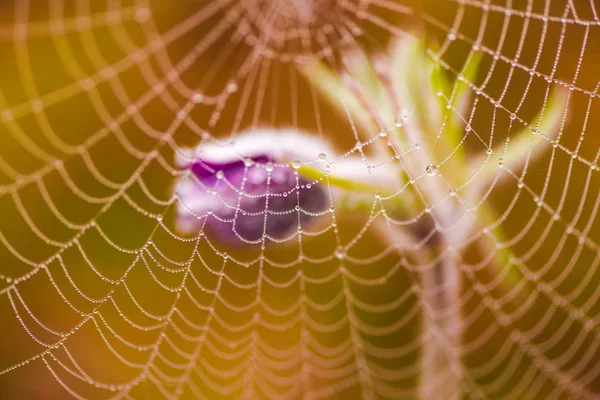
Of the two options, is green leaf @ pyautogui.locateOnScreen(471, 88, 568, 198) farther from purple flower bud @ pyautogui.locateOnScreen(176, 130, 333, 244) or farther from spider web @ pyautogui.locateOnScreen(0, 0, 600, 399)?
purple flower bud @ pyautogui.locateOnScreen(176, 130, 333, 244)

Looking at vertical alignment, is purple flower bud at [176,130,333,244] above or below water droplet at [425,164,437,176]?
above

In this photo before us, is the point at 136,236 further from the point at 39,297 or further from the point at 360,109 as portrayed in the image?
the point at 360,109

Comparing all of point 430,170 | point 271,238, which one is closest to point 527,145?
point 430,170

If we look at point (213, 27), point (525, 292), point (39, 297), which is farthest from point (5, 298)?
point (525, 292)

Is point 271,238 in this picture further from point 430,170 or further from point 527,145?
point 527,145

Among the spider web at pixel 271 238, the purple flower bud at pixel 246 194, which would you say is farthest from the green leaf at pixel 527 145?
the purple flower bud at pixel 246 194

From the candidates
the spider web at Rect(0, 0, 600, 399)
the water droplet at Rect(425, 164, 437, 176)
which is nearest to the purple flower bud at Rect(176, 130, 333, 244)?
the spider web at Rect(0, 0, 600, 399)
